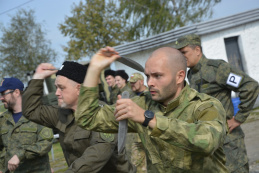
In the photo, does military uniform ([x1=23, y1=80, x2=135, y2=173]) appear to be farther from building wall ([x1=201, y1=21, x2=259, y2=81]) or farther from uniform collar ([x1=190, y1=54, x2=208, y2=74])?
building wall ([x1=201, y1=21, x2=259, y2=81])

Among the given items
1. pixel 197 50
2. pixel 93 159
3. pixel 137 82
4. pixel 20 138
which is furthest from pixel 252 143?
pixel 93 159

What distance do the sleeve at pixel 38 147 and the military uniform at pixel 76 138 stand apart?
1.07 meters

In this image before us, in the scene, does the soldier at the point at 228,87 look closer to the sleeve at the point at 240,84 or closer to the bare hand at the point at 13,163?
the sleeve at the point at 240,84

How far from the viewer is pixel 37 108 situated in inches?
146

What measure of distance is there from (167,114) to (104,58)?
634 mm

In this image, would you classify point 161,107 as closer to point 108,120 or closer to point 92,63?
point 108,120

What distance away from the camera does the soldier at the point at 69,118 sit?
3.44 meters

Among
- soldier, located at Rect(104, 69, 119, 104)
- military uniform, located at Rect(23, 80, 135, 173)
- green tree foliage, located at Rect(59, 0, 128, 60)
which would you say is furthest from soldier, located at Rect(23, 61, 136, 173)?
green tree foliage, located at Rect(59, 0, 128, 60)

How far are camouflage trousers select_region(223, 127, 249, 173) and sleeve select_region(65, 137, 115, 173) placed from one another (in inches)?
70.9

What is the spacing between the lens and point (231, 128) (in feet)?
15.0

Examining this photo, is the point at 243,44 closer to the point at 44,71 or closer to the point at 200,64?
the point at 200,64

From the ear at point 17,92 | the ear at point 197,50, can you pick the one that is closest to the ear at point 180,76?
the ear at point 197,50

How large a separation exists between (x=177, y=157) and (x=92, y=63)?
Answer: 0.89m

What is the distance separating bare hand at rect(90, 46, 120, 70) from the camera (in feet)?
7.61
